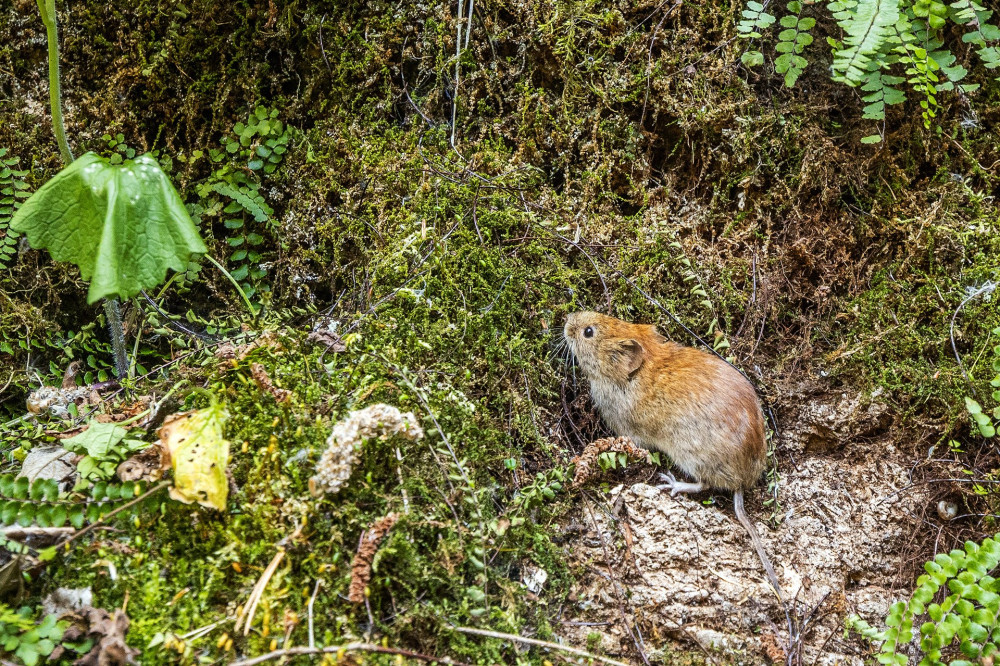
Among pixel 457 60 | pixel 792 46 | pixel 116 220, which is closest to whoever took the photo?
pixel 116 220

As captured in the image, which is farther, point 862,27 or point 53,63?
point 862,27

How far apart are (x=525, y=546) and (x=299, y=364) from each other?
126cm

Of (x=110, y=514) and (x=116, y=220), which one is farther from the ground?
(x=116, y=220)

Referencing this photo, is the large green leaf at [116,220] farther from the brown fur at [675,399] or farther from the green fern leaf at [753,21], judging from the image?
the green fern leaf at [753,21]

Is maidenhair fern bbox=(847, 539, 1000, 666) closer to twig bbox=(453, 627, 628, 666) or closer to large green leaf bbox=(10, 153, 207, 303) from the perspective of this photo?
twig bbox=(453, 627, 628, 666)

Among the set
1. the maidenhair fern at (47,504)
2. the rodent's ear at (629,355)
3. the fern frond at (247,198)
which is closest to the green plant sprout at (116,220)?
the maidenhair fern at (47,504)

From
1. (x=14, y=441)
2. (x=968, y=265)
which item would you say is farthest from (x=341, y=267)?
(x=968, y=265)

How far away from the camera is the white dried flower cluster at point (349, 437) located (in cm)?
251

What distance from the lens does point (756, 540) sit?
3.17 metres

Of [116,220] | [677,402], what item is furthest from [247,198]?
[677,402]

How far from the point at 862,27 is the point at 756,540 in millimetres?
2610

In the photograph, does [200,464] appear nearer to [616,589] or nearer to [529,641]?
[529,641]

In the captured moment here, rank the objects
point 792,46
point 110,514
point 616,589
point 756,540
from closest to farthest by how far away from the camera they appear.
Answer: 1. point 110,514
2. point 616,589
3. point 756,540
4. point 792,46

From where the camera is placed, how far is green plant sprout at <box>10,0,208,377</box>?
2475 mm
